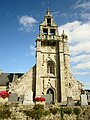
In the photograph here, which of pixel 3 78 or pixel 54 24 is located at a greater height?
pixel 54 24

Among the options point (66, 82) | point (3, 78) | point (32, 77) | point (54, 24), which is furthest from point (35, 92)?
point (54, 24)

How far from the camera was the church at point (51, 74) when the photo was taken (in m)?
29.9

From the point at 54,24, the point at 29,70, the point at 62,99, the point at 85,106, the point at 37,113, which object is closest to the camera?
the point at 37,113

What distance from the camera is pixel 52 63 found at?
3200 centimetres

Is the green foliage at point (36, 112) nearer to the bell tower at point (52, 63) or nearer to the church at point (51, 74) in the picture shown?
the church at point (51, 74)

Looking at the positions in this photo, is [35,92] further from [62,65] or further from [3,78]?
[3,78]

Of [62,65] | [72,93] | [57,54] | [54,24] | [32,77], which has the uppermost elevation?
[54,24]

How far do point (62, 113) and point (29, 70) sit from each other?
13300mm

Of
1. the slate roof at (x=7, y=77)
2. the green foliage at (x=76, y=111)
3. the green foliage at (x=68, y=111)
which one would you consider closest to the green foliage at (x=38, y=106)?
the green foliage at (x=68, y=111)

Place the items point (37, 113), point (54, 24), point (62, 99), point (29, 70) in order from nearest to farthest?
point (37, 113) → point (62, 99) → point (29, 70) → point (54, 24)

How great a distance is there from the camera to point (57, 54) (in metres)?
32.5

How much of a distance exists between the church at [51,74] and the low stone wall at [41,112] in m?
9.52

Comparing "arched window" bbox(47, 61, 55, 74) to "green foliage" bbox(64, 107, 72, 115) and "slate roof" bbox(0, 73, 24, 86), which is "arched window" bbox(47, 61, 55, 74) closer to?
"slate roof" bbox(0, 73, 24, 86)

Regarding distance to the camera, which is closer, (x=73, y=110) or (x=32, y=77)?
(x=73, y=110)
